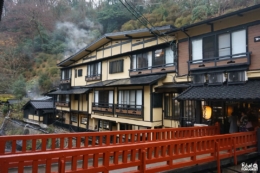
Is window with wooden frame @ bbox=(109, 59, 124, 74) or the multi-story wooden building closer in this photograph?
the multi-story wooden building

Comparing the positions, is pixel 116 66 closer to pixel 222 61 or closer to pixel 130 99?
pixel 130 99

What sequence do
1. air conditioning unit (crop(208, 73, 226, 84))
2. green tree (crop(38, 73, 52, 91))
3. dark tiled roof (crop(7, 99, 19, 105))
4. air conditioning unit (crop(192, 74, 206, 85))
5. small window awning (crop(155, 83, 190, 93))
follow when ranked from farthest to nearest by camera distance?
green tree (crop(38, 73, 52, 91))
dark tiled roof (crop(7, 99, 19, 105))
small window awning (crop(155, 83, 190, 93))
air conditioning unit (crop(192, 74, 206, 85))
air conditioning unit (crop(208, 73, 226, 84))

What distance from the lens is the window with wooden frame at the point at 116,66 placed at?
59.2 ft

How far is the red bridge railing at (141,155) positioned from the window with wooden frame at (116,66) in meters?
12.6

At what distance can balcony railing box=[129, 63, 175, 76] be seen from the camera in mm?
13440

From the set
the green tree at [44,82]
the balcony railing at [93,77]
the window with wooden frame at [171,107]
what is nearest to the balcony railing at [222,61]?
the window with wooden frame at [171,107]

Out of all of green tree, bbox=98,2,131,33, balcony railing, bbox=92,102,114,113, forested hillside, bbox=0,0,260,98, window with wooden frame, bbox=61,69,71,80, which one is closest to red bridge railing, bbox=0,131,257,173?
balcony railing, bbox=92,102,114,113

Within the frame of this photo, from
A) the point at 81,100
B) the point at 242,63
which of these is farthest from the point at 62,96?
the point at 242,63

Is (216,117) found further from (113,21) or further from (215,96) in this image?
(113,21)

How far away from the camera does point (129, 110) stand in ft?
50.9

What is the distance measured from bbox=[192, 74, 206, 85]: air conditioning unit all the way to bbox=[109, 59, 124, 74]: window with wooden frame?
8.13 meters

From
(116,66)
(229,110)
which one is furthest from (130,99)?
(229,110)

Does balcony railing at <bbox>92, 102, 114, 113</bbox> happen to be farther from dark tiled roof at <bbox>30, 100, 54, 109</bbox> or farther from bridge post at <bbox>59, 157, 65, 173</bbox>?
bridge post at <bbox>59, 157, 65, 173</bbox>

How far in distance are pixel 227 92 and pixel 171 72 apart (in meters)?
4.89
